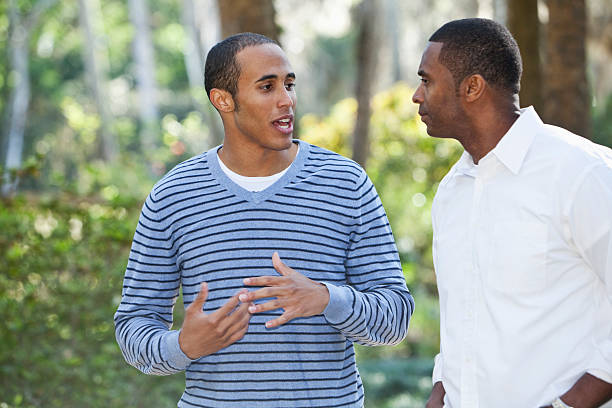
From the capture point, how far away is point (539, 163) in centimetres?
238

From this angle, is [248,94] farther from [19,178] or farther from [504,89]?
[19,178]

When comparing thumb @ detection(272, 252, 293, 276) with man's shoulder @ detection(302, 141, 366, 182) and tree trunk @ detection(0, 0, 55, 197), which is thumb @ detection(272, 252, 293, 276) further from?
tree trunk @ detection(0, 0, 55, 197)

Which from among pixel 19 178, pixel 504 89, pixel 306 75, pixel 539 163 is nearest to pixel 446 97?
pixel 504 89

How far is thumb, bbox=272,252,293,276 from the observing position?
242 cm

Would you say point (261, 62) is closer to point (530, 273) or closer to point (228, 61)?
point (228, 61)

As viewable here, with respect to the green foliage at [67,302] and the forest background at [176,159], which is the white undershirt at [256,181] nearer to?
the forest background at [176,159]

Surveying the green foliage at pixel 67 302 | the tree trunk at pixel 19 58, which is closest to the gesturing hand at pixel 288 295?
the green foliage at pixel 67 302

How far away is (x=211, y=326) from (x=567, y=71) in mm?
4600

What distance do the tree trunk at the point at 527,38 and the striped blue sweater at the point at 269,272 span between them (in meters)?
3.82

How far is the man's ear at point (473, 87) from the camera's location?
249cm

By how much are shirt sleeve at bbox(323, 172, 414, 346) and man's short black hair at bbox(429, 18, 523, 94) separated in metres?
0.50

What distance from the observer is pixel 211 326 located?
7.80 feet

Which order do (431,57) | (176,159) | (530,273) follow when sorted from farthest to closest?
(176,159) < (431,57) < (530,273)

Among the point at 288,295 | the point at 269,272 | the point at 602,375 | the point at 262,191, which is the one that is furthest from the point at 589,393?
the point at 262,191
